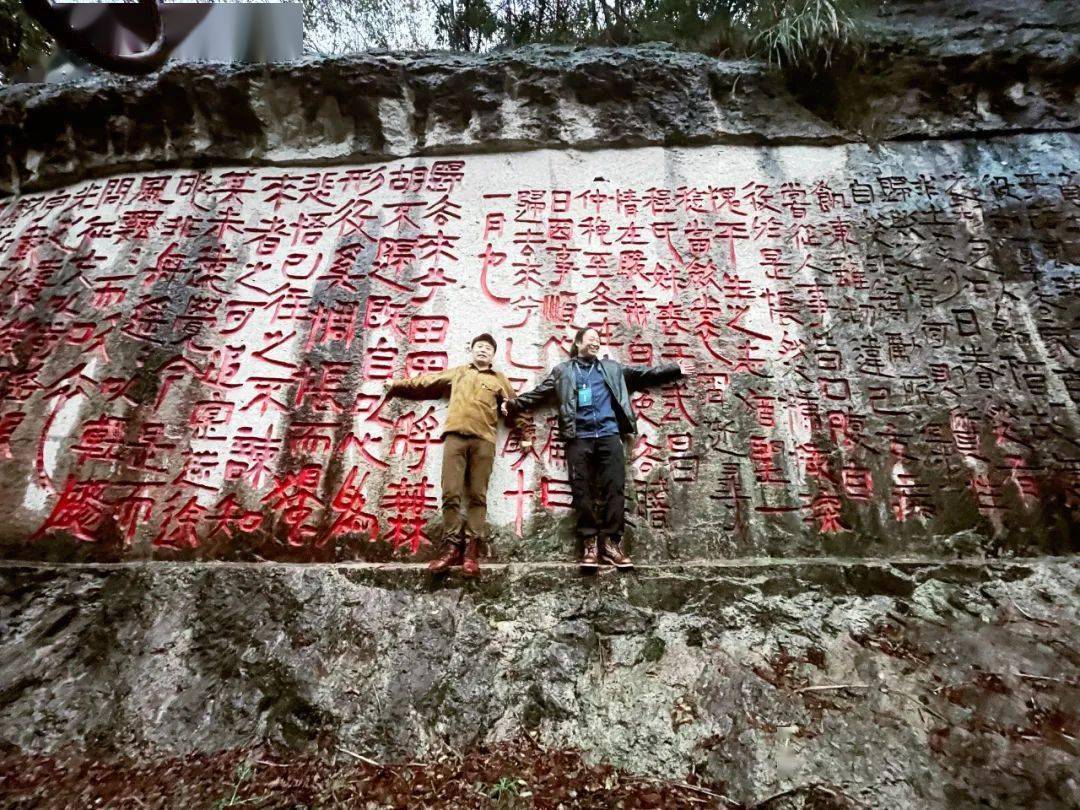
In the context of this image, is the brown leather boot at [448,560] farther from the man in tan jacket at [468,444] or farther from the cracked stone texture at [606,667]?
the cracked stone texture at [606,667]

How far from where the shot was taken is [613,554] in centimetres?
362

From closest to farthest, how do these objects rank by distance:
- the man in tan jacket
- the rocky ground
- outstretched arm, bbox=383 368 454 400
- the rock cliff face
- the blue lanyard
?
the rocky ground, the rock cliff face, the man in tan jacket, the blue lanyard, outstretched arm, bbox=383 368 454 400

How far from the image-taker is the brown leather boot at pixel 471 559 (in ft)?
11.7

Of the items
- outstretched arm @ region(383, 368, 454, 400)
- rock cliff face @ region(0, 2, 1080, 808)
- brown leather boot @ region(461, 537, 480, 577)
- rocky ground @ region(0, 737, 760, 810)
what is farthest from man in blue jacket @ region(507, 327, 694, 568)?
rocky ground @ region(0, 737, 760, 810)

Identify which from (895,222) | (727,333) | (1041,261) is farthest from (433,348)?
(1041,261)

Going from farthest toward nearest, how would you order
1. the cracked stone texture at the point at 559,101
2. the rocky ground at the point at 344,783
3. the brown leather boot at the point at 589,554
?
the cracked stone texture at the point at 559,101 < the brown leather boot at the point at 589,554 < the rocky ground at the point at 344,783

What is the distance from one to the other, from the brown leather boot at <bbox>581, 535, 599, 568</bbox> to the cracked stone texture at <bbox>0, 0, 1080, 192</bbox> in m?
3.62

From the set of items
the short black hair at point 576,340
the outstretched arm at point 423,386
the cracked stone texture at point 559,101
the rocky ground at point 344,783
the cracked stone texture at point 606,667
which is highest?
the cracked stone texture at point 559,101

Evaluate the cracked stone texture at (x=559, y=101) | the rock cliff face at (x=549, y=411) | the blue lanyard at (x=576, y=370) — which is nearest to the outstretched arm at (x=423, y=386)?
the rock cliff face at (x=549, y=411)

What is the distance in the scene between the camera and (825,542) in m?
3.74

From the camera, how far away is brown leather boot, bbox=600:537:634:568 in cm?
359

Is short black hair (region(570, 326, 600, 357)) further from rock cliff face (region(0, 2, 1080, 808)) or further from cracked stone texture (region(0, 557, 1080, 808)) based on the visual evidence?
cracked stone texture (region(0, 557, 1080, 808))

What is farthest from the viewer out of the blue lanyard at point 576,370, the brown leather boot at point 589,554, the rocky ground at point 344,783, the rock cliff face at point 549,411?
the blue lanyard at point 576,370

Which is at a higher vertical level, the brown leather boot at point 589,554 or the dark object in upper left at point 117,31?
the dark object in upper left at point 117,31
